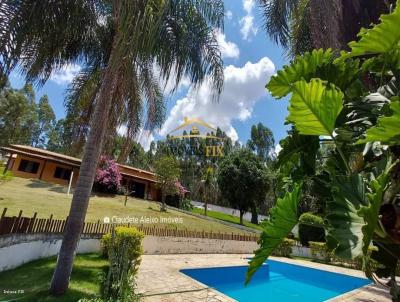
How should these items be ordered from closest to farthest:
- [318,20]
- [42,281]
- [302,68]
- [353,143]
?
[353,143] → [302,68] → [318,20] → [42,281]

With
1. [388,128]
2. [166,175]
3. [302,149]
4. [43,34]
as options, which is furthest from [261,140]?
[388,128]

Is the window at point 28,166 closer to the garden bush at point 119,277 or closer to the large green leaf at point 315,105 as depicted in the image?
the garden bush at point 119,277

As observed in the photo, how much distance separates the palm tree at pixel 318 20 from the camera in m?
3.38

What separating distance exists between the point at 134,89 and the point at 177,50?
6.26ft

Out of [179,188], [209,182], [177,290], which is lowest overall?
[177,290]

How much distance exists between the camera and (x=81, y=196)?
240 inches

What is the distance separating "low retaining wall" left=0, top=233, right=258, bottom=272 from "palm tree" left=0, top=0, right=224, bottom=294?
85.4 inches

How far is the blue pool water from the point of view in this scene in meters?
10.4

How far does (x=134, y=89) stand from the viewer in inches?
309

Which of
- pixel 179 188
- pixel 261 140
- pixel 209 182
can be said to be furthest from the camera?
pixel 261 140

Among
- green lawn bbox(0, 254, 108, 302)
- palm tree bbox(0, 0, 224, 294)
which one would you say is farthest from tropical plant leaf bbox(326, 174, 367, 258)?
green lawn bbox(0, 254, 108, 302)

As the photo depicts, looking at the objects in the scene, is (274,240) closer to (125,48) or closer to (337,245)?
(337,245)

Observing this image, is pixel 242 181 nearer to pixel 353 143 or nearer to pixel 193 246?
pixel 193 246

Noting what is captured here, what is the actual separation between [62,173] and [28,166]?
3.04 metres
